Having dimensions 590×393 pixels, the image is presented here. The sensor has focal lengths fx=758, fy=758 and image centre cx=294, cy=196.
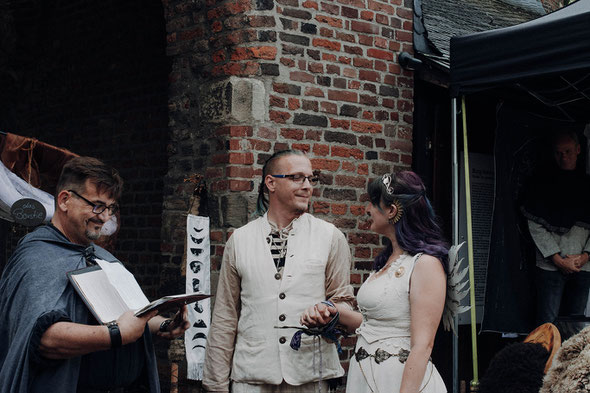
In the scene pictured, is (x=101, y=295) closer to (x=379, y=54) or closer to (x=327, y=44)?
(x=327, y=44)

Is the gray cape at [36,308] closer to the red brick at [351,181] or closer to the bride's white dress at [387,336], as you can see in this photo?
the bride's white dress at [387,336]

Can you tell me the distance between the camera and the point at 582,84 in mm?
5434

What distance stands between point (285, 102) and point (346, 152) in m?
0.61

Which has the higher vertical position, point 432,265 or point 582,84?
point 582,84

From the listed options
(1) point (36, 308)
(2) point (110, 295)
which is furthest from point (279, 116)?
(1) point (36, 308)

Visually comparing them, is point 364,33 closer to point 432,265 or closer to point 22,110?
point 432,265

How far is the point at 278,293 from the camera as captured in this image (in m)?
3.75

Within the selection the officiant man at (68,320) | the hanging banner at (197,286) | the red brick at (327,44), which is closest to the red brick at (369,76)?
the red brick at (327,44)

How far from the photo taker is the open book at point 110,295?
2922 millimetres

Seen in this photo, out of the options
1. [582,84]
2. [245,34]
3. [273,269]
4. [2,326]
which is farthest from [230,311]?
[582,84]

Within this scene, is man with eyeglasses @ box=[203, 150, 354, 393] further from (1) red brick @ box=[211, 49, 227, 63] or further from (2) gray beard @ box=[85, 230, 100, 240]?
(1) red brick @ box=[211, 49, 227, 63]

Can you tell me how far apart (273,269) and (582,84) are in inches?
117

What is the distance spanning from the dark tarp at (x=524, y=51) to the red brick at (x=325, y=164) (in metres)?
0.92

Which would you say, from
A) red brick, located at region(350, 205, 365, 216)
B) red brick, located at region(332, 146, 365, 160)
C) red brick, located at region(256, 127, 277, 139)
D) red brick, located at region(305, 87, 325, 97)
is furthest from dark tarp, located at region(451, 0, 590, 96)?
red brick, located at region(256, 127, 277, 139)
